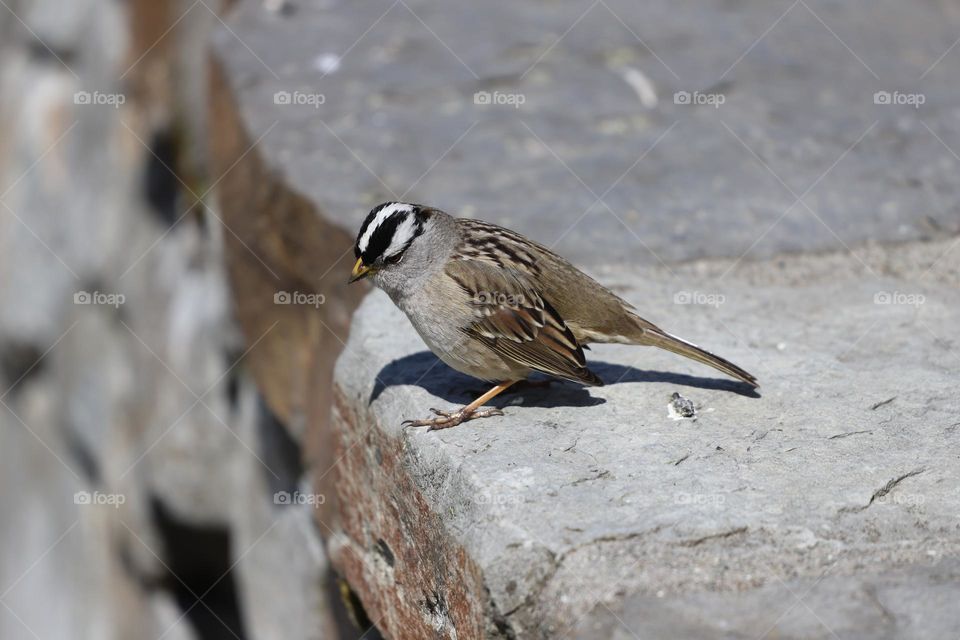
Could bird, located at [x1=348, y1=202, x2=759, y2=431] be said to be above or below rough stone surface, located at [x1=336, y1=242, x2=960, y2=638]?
above

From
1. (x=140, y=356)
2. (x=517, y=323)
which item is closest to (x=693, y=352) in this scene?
(x=517, y=323)

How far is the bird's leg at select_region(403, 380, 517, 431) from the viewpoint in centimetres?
340

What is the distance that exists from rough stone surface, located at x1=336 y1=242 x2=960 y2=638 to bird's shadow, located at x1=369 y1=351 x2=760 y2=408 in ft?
0.04

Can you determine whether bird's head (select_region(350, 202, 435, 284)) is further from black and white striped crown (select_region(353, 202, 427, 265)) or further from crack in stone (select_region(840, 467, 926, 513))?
crack in stone (select_region(840, 467, 926, 513))

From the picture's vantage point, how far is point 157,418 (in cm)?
769

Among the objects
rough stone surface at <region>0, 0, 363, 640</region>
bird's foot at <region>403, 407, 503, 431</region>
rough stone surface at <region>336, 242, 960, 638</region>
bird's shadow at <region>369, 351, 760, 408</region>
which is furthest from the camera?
rough stone surface at <region>0, 0, 363, 640</region>

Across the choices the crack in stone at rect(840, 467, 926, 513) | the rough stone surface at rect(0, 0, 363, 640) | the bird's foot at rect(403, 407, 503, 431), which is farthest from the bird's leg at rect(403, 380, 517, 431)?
the rough stone surface at rect(0, 0, 363, 640)

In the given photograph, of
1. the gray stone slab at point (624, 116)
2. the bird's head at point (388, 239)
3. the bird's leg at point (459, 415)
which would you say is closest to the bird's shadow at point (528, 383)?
the bird's leg at point (459, 415)

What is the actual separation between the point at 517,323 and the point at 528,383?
36 cm

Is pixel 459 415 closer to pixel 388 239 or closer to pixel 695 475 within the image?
pixel 388 239

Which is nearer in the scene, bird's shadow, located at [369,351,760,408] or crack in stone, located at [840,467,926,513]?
crack in stone, located at [840,467,926,513]

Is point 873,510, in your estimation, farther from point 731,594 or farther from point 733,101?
point 733,101

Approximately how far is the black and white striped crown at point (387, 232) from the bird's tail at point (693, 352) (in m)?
0.90

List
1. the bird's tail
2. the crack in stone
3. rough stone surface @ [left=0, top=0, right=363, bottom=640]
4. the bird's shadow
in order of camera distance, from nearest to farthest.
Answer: the crack in stone → the bird's tail → the bird's shadow → rough stone surface @ [left=0, top=0, right=363, bottom=640]
